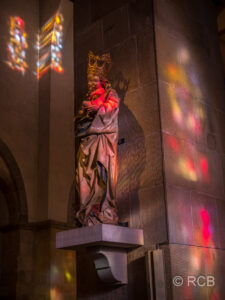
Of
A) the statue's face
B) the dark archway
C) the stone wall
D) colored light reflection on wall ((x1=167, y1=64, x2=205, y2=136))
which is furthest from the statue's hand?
the dark archway

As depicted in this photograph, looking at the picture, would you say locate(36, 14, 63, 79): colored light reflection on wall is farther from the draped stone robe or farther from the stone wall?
the draped stone robe

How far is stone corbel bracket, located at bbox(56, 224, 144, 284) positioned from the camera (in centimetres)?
379

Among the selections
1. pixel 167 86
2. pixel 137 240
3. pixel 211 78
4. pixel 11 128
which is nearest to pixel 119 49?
pixel 167 86

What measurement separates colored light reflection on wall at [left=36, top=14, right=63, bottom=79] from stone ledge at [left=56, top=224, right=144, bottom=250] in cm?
814

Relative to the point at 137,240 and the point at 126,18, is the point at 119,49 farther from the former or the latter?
the point at 137,240

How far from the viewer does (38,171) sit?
35.5 feet

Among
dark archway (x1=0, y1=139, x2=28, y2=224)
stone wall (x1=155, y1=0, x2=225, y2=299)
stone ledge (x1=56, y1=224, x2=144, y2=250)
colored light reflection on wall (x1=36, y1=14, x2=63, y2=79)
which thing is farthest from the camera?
colored light reflection on wall (x1=36, y1=14, x2=63, y2=79)

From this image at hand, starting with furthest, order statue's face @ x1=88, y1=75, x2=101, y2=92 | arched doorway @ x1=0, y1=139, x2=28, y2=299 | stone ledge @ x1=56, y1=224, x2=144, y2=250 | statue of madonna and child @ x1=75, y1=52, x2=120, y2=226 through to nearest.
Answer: arched doorway @ x1=0, y1=139, x2=28, y2=299 < statue's face @ x1=88, y1=75, x2=101, y2=92 < statue of madonna and child @ x1=75, y1=52, x2=120, y2=226 < stone ledge @ x1=56, y1=224, x2=144, y2=250

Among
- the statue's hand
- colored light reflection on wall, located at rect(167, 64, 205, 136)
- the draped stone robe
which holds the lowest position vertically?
the draped stone robe

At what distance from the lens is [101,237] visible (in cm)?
371

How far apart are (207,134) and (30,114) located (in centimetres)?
683

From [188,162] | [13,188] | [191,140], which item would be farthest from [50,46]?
[188,162]

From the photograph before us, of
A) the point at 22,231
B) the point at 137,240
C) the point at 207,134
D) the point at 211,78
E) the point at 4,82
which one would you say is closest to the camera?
the point at 137,240

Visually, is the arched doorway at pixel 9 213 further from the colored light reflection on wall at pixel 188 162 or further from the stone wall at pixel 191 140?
the colored light reflection on wall at pixel 188 162
